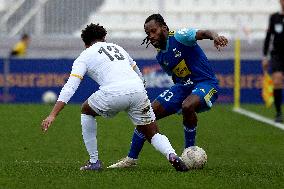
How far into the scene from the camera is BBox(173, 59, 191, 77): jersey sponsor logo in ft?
32.3

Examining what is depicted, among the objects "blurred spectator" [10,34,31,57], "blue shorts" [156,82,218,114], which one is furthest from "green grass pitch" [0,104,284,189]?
"blurred spectator" [10,34,31,57]

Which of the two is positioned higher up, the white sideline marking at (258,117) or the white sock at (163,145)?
the white sock at (163,145)

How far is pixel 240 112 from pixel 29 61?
6120mm

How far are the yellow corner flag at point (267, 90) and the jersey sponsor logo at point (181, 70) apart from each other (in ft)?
40.7

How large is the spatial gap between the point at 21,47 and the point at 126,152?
13.0 m

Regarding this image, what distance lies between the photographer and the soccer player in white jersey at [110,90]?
28.6 feet

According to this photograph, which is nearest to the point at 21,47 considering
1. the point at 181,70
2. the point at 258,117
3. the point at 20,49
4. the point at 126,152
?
the point at 20,49

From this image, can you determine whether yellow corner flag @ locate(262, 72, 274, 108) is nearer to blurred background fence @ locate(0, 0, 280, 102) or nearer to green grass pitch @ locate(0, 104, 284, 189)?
blurred background fence @ locate(0, 0, 280, 102)

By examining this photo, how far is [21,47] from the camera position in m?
24.5

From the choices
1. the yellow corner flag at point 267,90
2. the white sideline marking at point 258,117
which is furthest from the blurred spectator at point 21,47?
Result: the white sideline marking at point 258,117

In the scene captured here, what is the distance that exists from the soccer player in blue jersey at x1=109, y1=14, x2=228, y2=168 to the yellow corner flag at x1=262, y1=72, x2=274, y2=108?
12.3 m

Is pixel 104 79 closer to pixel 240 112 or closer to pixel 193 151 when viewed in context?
pixel 193 151

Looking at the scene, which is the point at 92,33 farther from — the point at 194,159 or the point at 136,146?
the point at 194,159

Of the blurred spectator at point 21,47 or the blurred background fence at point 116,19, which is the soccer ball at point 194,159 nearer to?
the blurred background fence at point 116,19
